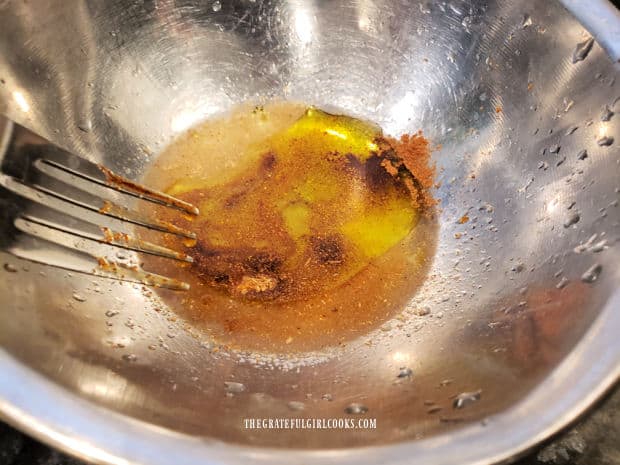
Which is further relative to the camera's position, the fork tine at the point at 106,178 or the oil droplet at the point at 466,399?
the fork tine at the point at 106,178

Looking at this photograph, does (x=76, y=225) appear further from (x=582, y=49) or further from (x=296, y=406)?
(x=582, y=49)

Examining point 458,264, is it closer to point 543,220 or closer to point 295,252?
point 543,220

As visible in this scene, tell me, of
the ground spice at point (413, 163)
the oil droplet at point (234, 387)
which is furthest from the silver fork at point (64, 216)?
the ground spice at point (413, 163)

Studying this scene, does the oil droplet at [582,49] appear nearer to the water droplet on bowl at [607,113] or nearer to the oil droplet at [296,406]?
the water droplet on bowl at [607,113]

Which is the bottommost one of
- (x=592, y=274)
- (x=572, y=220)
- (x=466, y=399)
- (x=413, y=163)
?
(x=466, y=399)

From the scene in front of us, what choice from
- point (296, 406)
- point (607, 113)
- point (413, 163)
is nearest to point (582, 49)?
point (607, 113)

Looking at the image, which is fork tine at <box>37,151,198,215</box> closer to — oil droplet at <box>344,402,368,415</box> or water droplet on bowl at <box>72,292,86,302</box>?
water droplet on bowl at <box>72,292,86,302</box>

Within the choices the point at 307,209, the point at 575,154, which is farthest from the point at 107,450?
the point at 575,154
